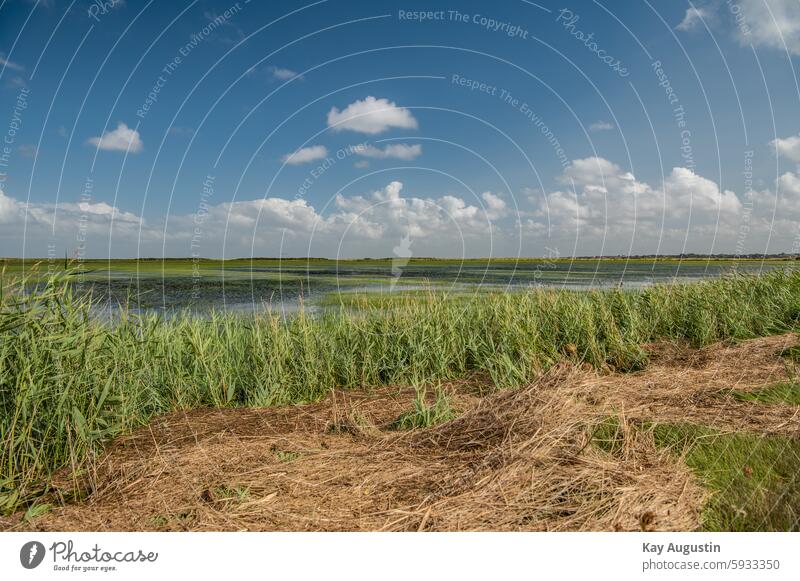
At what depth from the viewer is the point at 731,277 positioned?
11.6m

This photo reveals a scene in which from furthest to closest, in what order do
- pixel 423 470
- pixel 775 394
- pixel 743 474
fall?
pixel 775 394 < pixel 423 470 < pixel 743 474

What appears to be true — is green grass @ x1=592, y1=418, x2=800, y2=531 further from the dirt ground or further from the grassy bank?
the grassy bank

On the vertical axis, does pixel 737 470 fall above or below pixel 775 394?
below

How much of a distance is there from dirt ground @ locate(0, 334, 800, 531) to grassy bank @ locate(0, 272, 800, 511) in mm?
447

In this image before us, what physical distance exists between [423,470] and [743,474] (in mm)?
1993

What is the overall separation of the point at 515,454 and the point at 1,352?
3.62 metres

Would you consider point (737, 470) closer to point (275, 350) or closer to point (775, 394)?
point (775, 394)

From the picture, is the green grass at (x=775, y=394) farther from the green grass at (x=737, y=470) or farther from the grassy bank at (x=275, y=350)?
the grassy bank at (x=275, y=350)

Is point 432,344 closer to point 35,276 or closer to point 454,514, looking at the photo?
point 454,514

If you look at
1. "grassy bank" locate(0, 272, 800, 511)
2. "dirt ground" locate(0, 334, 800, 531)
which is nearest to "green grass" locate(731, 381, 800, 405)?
"dirt ground" locate(0, 334, 800, 531)

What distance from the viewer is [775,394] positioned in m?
4.62

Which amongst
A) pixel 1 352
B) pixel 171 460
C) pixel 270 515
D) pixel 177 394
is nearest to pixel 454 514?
pixel 270 515

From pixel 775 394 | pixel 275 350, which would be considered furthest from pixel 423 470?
pixel 775 394

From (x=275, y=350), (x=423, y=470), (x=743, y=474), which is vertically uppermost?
(x=275, y=350)
